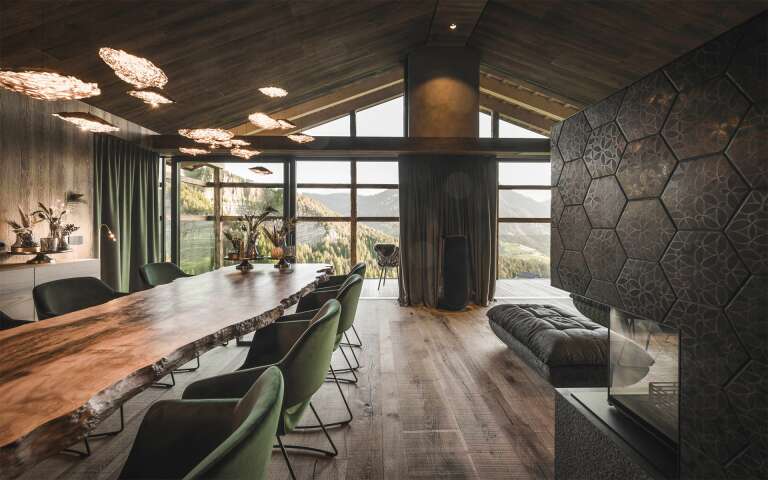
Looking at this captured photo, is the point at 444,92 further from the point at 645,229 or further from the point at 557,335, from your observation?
the point at 645,229

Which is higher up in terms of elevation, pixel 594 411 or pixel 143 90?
pixel 143 90

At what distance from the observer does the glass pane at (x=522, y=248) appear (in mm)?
6906

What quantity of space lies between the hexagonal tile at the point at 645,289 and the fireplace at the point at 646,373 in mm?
90

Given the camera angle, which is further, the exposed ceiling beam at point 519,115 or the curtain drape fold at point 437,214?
the exposed ceiling beam at point 519,115

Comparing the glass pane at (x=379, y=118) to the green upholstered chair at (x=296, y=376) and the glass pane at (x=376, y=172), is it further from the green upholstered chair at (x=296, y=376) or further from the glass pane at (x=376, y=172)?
the green upholstered chair at (x=296, y=376)

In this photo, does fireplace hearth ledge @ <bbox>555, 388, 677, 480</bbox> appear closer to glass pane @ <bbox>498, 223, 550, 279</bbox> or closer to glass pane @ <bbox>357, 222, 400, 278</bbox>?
glass pane @ <bbox>357, 222, 400, 278</bbox>

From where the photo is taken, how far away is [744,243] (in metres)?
0.86

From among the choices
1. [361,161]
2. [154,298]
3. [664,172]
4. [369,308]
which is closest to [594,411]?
[664,172]

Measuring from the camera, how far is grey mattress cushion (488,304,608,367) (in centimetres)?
258

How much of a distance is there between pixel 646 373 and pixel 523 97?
6110 millimetres

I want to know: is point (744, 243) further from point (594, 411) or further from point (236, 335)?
point (236, 335)

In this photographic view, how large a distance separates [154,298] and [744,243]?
2700 millimetres

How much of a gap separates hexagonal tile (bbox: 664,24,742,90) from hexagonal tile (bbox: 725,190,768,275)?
1.15ft

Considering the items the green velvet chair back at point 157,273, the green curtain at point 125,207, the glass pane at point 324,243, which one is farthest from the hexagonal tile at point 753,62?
the glass pane at point 324,243
